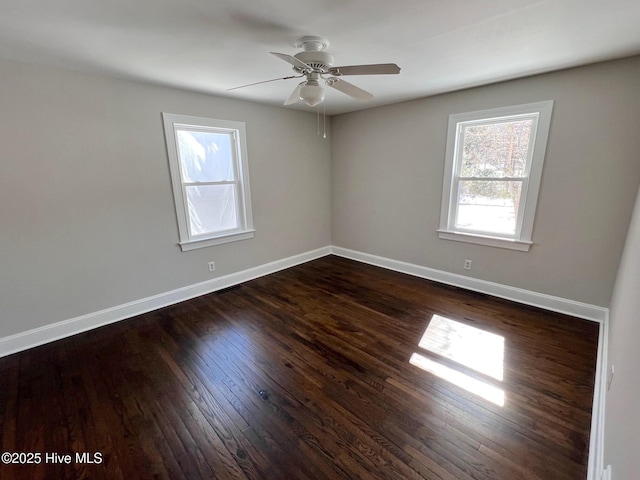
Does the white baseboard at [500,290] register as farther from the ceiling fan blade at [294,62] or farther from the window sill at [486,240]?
Result: the ceiling fan blade at [294,62]

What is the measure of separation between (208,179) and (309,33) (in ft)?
7.24

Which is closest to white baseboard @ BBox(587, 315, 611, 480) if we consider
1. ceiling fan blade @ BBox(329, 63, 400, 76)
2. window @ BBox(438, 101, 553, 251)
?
window @ BBox(438, 101, 553, 251)

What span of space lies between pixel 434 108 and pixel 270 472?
387cm

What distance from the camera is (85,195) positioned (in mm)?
2596

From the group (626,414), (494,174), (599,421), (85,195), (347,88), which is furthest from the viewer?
(494,174)

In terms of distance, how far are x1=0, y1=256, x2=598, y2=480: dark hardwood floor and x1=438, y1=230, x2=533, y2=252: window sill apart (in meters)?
0.69

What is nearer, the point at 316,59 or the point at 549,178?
the point at 316,59

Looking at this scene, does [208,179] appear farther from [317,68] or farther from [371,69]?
[371,69]

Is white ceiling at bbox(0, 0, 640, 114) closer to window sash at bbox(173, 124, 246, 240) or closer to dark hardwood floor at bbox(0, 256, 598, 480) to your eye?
window sash at bbox(173, 124, 246, 240)

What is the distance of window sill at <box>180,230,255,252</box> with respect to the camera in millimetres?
3325

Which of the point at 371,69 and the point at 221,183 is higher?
the point at 371,69

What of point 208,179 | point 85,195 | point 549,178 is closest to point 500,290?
point 549,178

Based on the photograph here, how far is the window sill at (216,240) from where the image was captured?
3325 mm

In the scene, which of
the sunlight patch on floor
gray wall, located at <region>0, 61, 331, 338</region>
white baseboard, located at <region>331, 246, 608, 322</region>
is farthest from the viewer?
white baseboard, located at <region>331, 246, 608, 322</region>
